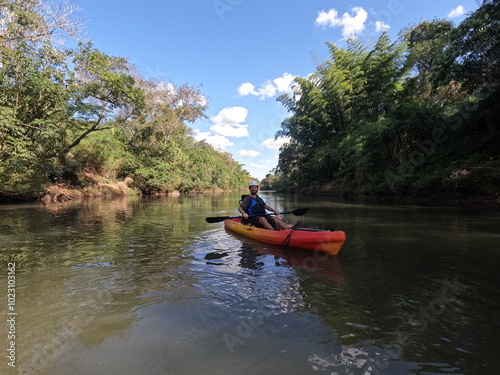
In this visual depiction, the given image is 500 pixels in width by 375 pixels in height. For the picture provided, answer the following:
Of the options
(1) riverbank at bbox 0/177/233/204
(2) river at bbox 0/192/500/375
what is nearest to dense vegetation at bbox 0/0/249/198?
(1) riverbank at bbox 0/177/233/204

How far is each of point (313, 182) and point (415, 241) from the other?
24136 mm

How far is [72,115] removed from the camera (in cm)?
1530

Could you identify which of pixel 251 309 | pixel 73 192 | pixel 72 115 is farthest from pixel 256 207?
pixel 73 192

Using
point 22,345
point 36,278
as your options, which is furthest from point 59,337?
point 36,278

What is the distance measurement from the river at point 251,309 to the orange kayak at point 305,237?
18cm

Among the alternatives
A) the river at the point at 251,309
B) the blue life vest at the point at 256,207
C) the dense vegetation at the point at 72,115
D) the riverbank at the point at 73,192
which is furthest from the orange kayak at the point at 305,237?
the riverbank at the point at 73,192

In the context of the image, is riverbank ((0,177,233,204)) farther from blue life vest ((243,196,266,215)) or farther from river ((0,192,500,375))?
blue life vest ((243,196,266,215))

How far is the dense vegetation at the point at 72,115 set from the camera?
35.8ft

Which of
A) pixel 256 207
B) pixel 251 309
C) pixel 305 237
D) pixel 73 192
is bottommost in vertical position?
pixel 251 309

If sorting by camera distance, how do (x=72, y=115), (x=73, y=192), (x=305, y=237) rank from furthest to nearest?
(x=73, y=192), (x=72, y=115), (x=305, y=237)

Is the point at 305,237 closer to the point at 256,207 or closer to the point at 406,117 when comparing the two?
the point at 256,207

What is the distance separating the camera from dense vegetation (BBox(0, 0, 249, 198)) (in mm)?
10898

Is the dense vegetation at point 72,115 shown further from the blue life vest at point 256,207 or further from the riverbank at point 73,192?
the blue life vest at point 256,207

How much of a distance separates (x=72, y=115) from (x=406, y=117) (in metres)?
19.7
